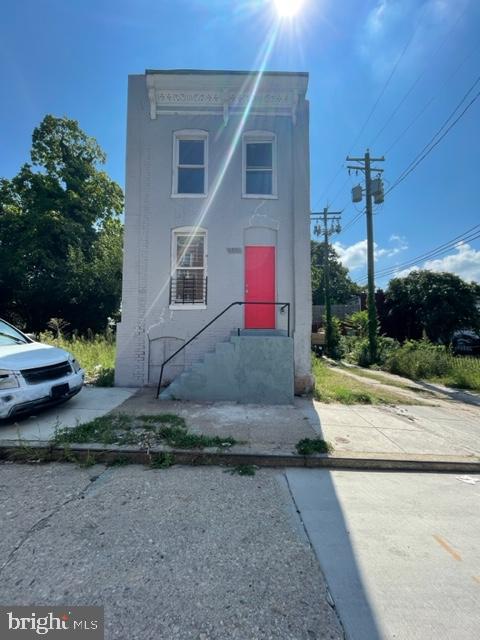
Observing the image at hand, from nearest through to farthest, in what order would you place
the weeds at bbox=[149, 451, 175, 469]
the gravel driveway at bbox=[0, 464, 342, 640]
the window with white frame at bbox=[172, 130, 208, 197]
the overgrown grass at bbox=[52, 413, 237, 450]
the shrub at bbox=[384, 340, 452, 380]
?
the gravel driveway at bbox=[0, 464, 342, 640] → the weeds at bbox=[149, 451, 175, 469] → the overgrown grass at bbox=[52, 413, 237, 450] → the window with white frame at bbox=[172, 130, 208, 197] → the shrub at bbox=[384, 340, 452, 380]

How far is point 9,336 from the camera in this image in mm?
5652

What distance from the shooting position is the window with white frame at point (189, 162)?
8047 millimetres

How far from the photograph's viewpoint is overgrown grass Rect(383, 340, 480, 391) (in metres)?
9.85

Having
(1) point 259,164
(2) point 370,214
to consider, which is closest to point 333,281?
(2) point 370,214

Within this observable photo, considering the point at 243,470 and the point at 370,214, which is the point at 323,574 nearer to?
the point at 243,470

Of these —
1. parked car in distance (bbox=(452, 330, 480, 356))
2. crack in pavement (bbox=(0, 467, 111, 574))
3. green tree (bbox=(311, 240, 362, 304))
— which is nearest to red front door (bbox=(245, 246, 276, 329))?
crack in pavement (bbox=(0, 467, 111, 574))

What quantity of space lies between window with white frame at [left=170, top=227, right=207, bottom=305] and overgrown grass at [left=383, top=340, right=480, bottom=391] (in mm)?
8965

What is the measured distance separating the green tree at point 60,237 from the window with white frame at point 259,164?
12.3 meters

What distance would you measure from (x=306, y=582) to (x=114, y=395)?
5634 mm

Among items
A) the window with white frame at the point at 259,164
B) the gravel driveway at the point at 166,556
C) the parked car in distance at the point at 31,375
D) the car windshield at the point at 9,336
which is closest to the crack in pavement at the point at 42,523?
the gravel driveway at the point at 166,556

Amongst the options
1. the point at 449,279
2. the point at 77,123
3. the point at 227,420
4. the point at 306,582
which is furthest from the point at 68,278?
the point at 449,279

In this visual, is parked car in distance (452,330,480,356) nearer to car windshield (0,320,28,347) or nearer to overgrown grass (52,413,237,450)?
overgrown grass (52,413,237,450)

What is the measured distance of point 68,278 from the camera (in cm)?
1741

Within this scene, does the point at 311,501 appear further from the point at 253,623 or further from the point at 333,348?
the point at 333,348
